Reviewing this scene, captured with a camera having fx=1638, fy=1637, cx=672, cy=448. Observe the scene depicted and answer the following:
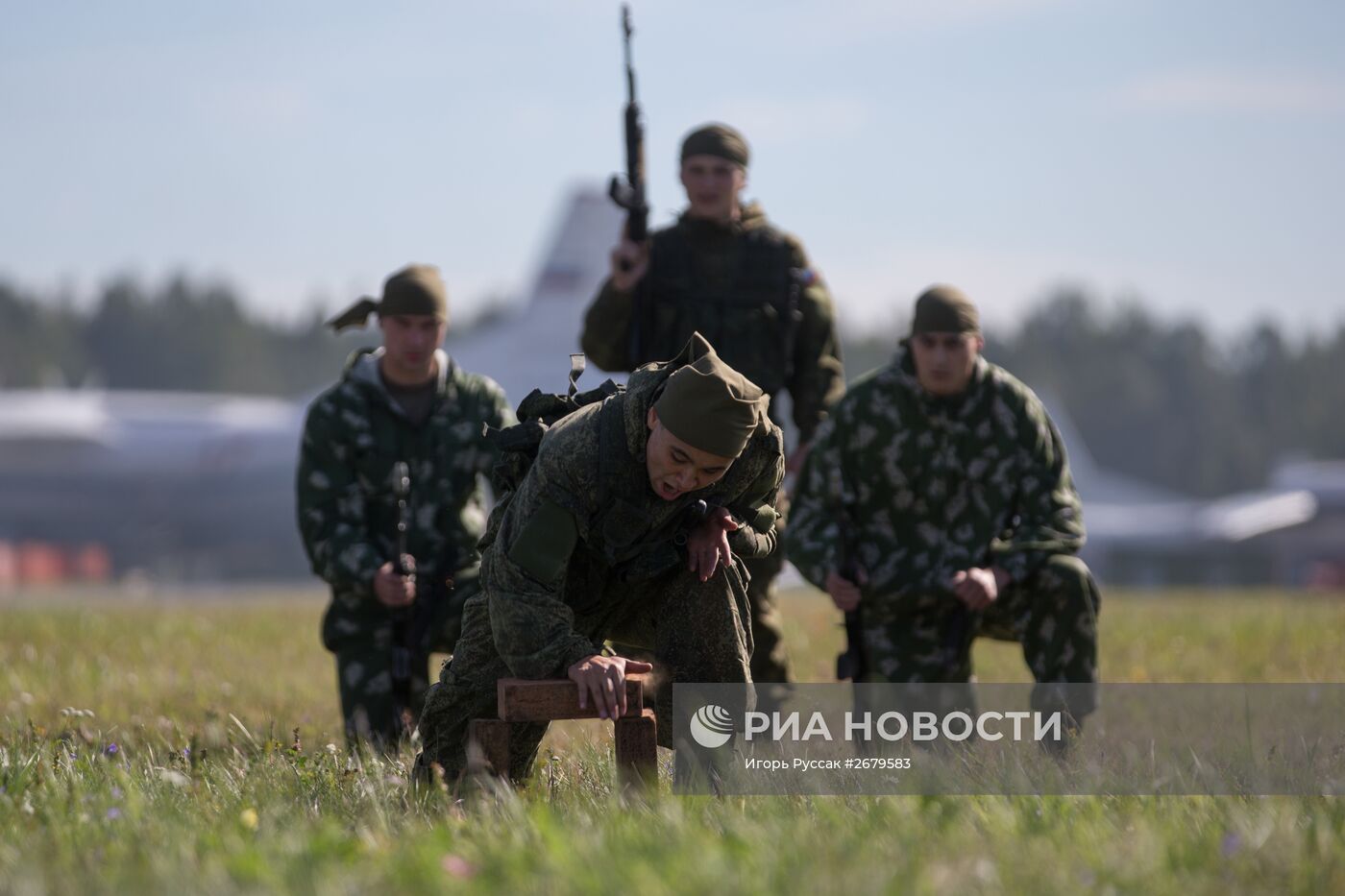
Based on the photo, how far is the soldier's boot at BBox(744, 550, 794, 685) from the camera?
730 centimetres

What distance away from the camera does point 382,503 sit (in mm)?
7289

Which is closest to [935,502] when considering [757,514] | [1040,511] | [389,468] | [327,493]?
[1040,511]

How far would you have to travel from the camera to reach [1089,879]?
3170mm

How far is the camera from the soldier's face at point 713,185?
25.4 ft

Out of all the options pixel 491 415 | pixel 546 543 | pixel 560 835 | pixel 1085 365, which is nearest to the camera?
pixel 560 835

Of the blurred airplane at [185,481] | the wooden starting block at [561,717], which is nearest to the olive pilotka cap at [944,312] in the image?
the wooden starting block at [561,717]

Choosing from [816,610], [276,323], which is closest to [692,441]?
[816,610]

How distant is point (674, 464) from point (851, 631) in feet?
9.85

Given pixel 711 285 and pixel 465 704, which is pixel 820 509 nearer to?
pixel 711 285

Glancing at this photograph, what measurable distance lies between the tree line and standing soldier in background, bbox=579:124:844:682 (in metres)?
99.3

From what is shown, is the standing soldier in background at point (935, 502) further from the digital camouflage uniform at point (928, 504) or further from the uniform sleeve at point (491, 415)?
the uniform sleeve at point (491, 415)

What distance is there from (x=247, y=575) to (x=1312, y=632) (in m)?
38.6

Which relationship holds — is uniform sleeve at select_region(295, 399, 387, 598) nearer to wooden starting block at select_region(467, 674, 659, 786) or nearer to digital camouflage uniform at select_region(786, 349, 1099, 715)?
digital camouflage uniform at select_region(786, 349, 1099, 715)

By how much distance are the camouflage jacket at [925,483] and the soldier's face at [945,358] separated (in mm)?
116
